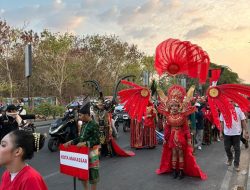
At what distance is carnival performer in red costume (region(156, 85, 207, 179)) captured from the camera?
25.9 ft

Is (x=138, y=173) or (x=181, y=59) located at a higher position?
(x=181, y=59)

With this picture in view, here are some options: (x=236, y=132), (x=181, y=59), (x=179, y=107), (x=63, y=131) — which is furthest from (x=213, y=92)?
(x=63, y=131)

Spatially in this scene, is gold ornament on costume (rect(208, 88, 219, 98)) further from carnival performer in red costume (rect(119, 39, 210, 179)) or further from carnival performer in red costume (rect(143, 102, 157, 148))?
carnival performer in red costume (rect(143, 102, 157, 148))

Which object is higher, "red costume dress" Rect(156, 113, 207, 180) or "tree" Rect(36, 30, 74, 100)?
"tree" Rect(36, 30, 74, 100)

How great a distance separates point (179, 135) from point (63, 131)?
470 centimetres

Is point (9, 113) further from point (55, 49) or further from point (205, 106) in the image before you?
point (55, 49)

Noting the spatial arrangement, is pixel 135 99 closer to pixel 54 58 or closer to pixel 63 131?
pixel 63 131

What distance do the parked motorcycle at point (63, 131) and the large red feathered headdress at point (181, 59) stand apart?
4.19 metres

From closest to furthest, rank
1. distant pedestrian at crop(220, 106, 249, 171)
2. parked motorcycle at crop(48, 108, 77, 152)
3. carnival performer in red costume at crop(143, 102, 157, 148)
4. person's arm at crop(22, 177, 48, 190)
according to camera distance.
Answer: person's arm at crop(22, 177, 48, 190) → distant pedestrian at crop(220, 106, 249, 171) → parked motorcycle at crop(48, 108, 77, 152) → carnival performer in red costume at crop(143, 102, 157, 148)

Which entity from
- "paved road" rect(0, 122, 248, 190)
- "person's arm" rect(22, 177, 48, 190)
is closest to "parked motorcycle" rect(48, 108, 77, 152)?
"paved road" rect(0, 122, 248, 190)

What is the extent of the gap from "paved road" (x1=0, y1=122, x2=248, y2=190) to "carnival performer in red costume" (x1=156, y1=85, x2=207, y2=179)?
0.21 meters

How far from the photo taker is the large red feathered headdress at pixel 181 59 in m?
8.02

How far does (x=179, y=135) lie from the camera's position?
789cm

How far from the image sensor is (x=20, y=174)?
104 inches
